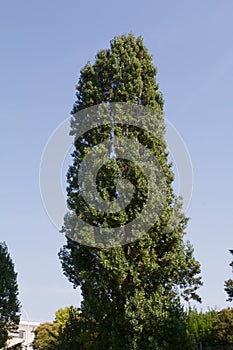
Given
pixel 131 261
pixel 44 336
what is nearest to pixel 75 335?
pixel 131 261

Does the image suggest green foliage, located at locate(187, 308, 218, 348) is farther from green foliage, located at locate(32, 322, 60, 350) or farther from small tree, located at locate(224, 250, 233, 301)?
green foliage, located at locate(32, 322, 60, 350)

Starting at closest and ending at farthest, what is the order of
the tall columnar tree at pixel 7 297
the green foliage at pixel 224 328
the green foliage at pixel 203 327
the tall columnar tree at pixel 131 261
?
1. the tall columnar tree at pixel 131 261
2. the tall columnar tree at pixel 7 297
3. the green foliage at pixel 224 328
4. the green foliage at pixel 203 327

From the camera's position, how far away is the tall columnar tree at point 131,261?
470 inches

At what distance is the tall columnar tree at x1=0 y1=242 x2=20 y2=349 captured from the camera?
86.0 feet

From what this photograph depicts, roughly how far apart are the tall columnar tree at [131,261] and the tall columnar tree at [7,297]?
45.3 ft

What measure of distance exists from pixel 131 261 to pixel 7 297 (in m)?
16.2

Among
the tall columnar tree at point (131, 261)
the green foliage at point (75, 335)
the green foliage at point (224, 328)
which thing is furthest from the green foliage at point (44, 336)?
the tall columnar tree at point (131, 261)

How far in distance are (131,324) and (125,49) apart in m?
8.69

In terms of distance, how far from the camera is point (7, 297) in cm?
2648

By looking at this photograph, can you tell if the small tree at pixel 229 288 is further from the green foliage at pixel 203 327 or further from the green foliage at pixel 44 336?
the green foliage at pixel 44 336

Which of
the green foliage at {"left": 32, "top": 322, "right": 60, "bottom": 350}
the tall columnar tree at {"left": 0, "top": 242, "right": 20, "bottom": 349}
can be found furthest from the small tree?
the green foliage at {"left": 32, "top": 322, "right": 60, "bottom": 350}

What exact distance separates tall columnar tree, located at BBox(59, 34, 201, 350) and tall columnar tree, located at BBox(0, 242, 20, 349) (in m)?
13.8

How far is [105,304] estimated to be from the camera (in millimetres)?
12617

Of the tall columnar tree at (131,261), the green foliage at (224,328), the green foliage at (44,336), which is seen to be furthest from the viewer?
the green foliage at (44,336)
